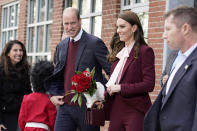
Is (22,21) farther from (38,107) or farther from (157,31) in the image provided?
(38,107)

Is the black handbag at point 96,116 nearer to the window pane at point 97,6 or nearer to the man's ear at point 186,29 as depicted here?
the man's ear at point 186,29

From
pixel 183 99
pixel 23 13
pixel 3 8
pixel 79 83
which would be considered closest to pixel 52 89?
pixel 79 83

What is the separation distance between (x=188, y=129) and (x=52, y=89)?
2282 millimetres

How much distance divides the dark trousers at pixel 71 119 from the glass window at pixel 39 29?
5.42 metres

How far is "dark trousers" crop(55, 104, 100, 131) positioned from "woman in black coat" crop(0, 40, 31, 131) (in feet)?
4.02

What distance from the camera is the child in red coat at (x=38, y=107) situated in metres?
4.99

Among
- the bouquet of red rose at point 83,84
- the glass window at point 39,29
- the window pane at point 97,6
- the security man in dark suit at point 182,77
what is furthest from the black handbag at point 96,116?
the glass window at point 39,29

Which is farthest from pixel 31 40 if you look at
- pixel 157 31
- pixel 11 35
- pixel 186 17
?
pixel 186 17

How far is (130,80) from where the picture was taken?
3.96 metres

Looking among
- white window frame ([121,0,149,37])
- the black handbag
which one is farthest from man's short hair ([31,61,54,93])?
white window frame ([121,0,149,37])

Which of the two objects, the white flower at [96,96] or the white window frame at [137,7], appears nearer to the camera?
the white flower at [96,96]

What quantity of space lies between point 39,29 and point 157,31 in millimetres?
5404

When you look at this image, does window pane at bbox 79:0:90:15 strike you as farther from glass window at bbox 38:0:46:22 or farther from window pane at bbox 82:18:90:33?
glass window at bbox 38:0:46:22

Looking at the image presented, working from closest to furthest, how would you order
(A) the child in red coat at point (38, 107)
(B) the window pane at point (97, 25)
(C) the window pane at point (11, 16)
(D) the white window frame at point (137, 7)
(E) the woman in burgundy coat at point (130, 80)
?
(E) the woman in burgundy coat at point (130, 80) < (A) the child in red coat at point (38, 107) < (D) the white window frame at point (137, 7) < (B) the window pane at point (97, 25) < (C) the window pane at point (11, 16)
